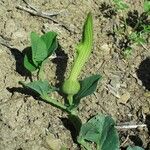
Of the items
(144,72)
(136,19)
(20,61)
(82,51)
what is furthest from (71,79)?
(136,19)

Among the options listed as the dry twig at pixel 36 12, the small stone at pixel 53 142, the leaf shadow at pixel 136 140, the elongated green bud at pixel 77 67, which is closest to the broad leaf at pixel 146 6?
the dry twig at pixel 36 12

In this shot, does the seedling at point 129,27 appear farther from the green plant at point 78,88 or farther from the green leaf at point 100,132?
the green leaf at point 100,132

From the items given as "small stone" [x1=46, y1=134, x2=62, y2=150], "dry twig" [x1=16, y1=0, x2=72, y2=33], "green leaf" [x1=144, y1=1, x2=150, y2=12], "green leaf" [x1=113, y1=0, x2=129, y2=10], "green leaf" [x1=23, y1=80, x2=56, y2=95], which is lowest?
"small stone" [x1=46, y1=134, x2=62, y2=150]

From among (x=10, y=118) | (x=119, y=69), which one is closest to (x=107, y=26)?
(x=119, y=69)

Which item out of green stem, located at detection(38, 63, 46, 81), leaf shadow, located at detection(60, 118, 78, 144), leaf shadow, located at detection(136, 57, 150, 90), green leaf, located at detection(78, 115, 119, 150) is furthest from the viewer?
leaf shadow, located at detection(136, 57, 150, 90)

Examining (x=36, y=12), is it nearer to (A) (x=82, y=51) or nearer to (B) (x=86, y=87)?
(A) (x=82, y=51)

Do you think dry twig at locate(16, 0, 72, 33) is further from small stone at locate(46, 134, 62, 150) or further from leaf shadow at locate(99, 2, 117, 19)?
small stone at locate(46, 134, 62, 150)

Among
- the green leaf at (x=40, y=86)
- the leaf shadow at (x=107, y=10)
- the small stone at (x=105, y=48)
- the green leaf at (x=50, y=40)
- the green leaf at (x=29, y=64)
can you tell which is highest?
the leaf shadow at (x=107, y=10)

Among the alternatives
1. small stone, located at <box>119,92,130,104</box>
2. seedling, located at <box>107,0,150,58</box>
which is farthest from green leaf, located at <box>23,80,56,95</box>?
seedling, located at <box>107,0,150,58</box>
